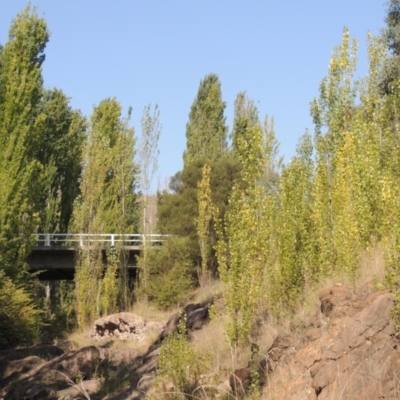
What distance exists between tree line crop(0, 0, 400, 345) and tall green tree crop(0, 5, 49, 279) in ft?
0.18

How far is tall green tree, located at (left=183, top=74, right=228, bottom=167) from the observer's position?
44.5 m

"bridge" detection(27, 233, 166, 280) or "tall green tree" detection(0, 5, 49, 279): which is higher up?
"tall green tree" detection(0, 5, 49, 279)

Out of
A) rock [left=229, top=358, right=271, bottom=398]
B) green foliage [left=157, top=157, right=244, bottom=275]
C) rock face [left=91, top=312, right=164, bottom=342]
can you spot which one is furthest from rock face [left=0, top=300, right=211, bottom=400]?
green foliage [left=157, top=157, right=244, bottom=275]

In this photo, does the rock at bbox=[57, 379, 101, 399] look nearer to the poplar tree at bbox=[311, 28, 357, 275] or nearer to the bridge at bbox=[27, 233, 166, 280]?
the poplar tree at bbox=[311, 28, 357, 275]

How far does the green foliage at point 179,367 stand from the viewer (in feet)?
43.2

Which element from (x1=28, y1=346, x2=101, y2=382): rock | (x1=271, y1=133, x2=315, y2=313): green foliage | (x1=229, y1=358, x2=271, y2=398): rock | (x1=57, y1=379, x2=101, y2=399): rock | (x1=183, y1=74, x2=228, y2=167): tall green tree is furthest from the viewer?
Result: (x1=183, y1=74, x2=228, y2=167): tall green tree

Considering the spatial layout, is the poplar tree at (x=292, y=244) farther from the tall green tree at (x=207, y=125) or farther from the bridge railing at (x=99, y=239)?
the tall green tree at (x=207, y=125)

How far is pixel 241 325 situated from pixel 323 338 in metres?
3.47

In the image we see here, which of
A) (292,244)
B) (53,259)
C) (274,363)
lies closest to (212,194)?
(53,259)

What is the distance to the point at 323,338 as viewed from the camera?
35.7ft

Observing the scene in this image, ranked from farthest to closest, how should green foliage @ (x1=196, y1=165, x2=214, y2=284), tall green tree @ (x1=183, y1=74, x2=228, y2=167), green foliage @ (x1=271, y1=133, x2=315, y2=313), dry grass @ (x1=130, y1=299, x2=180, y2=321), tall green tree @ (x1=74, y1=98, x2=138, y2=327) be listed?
tall green tree @ (x1=183, y1=74, x2=228, y2=167), tall green tree @ (x1=74, y1=98, x2=138, y2=327), dry grass @ (x1=130, y1=299, x2=180, y2=321), green foliage @ (x1=196, y1=165, x2=214, y2=284), green foliage @ (x1=271, y1=133, x2=315, y2=313)

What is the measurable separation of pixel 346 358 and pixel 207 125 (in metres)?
36.6

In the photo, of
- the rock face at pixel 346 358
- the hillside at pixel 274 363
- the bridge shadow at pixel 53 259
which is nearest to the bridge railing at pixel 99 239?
the bridge shadow at pixel 53 259

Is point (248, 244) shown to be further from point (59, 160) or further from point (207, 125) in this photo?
point (207, 125)
